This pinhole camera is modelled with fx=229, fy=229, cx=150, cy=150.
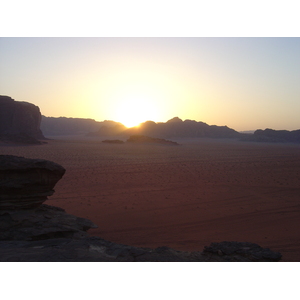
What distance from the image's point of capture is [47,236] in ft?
15.9

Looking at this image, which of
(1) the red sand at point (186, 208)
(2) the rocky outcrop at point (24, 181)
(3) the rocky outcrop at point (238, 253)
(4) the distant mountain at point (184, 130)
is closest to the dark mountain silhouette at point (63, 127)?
(4) the distant mountain at point (184, 130)

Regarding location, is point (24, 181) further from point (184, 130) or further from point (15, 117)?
point (184, 130)

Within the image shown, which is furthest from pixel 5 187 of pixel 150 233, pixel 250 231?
pixel 250 231

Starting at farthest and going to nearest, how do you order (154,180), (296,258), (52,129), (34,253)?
(52,129)
(154,180)
(296,258)
(34,253)

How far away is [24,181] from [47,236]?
1.51 m

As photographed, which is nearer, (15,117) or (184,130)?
(15,117)

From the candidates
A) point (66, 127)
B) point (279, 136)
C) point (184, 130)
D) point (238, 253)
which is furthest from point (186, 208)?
point (66, 127)

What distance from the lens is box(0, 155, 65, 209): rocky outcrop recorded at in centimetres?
533

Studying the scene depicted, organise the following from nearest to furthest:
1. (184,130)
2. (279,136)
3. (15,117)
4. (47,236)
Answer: (47,236)
(15,117)
(279,136)
(184,130)

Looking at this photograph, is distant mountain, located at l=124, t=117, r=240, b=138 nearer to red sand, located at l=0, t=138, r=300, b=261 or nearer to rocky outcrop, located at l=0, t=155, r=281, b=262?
red sand, located at l=0, t=138, r=300, b=261

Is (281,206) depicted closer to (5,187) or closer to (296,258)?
(296,258)

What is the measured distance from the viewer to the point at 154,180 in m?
13.5

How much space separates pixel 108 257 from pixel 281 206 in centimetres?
792

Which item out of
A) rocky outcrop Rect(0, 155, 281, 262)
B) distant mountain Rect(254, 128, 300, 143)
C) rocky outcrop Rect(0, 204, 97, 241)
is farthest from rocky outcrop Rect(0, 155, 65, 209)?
distant mountain Rect(254, 128, 300, 143)
